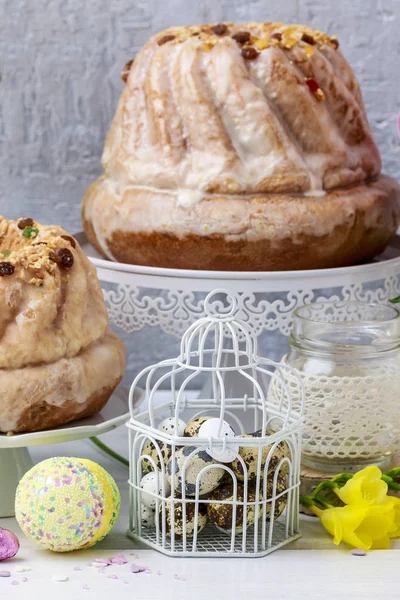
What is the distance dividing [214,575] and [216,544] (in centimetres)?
7

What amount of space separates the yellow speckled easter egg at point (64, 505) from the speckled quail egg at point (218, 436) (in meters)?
0.13

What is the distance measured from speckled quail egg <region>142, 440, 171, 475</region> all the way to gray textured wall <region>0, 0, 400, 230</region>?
2.84ft

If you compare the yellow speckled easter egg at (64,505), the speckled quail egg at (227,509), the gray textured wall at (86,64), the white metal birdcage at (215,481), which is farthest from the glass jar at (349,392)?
the gray textured wall at (86,64)

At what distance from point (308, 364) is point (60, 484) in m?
0.37

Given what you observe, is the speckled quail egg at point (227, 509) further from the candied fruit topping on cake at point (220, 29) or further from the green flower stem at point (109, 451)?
the candied fruit topping on cake at point (220, 29)

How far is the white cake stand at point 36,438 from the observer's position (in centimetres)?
119


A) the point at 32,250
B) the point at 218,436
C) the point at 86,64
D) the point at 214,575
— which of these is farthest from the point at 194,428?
the point at 86,64

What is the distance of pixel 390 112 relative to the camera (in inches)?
73.7

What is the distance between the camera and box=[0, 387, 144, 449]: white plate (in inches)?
46.6

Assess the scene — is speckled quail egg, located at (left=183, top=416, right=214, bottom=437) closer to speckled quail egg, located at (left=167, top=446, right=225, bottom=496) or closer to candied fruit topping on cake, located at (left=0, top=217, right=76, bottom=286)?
speckled quail egg, located at (left=167, top=446, right=225, bottom=496)

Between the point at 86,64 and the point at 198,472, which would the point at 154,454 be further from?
the point at 86,64

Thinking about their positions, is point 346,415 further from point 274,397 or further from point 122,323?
point 122,323

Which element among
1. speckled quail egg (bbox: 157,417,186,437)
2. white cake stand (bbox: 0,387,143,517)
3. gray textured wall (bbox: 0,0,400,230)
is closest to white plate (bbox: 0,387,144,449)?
white cake stand (bbox: 0,387,143,517)

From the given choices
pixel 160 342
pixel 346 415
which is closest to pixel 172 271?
pixel 346 415
